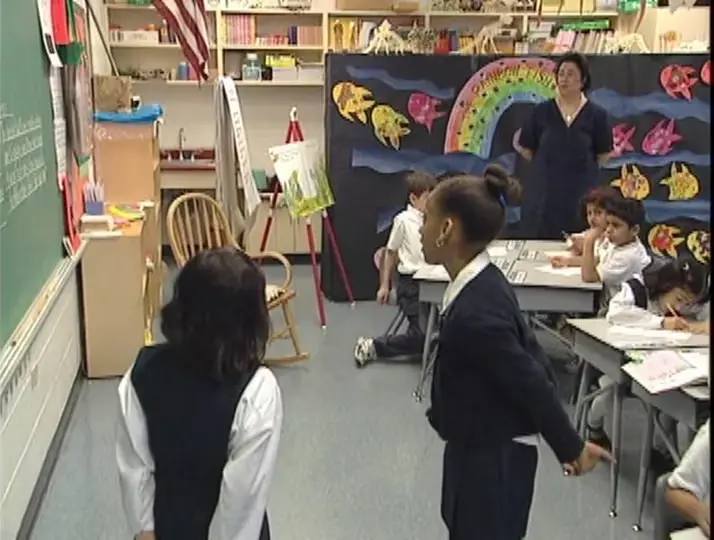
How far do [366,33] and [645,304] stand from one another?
4538 mm

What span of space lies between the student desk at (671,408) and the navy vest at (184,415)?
1.36m

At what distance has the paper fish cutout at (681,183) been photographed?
6.22 m

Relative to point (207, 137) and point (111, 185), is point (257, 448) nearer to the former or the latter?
point (111, 185)

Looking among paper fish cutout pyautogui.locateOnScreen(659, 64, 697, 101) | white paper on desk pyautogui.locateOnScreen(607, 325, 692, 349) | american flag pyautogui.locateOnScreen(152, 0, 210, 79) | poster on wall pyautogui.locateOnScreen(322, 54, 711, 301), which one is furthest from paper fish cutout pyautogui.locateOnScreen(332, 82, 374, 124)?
white paper on desk pyautogui.locateOnScreen(607, 325, 692, 349)

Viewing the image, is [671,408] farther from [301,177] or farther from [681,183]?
[681,183]

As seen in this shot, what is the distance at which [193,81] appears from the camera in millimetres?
7637

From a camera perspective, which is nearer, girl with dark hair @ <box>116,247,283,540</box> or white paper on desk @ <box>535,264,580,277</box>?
girl with dark hair @ <box>116,247,283,540</box>

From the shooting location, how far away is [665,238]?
6309mm

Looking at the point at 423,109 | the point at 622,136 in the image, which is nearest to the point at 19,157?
the point at 423,109

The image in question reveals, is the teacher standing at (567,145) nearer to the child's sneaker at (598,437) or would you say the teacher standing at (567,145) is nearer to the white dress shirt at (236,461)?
the child's sneaker at (598,437)

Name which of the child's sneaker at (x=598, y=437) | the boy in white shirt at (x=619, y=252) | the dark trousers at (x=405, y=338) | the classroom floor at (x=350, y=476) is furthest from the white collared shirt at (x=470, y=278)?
the dark trousers at (x=405, y=338)

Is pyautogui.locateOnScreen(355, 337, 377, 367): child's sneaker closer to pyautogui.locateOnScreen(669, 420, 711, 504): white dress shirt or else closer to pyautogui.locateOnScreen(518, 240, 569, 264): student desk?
pyautogui.locateOnScreen(518, 240, 569, 264): student desk

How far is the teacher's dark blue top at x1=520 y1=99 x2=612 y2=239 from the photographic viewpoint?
17.3 feet

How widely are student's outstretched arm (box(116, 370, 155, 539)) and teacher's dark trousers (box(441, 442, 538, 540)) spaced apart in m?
0.72
